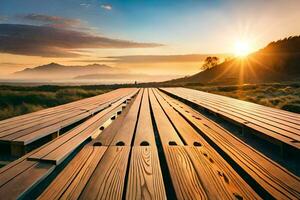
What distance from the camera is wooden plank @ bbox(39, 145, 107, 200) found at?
6.35 ft

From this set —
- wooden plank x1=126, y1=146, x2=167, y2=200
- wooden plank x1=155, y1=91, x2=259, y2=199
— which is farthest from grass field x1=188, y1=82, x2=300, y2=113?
wooden plank x1=126, y1=146, x2=167, y2=200

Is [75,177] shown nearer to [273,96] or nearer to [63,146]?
[63,146]

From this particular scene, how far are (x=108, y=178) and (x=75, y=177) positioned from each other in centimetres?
28

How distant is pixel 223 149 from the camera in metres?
3.24

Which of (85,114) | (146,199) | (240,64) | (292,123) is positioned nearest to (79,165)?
(146,199)

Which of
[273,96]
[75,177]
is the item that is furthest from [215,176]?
[273,96]

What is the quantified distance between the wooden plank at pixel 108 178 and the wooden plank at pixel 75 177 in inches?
2.1

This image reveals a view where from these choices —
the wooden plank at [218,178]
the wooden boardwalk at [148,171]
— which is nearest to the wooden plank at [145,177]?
the wooden boardwalk at [148,171]

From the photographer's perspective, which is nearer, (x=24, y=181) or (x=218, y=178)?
(x=24, y=181)

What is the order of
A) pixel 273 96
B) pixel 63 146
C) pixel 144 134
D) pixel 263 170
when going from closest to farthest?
pixel 263 170 < pixel 63 146 < pixel 144 134 < pixel 273 96

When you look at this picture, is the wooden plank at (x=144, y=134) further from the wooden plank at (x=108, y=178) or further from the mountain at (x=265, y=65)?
the mountain at (x=265, y=65)

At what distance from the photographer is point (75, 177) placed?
2.26m

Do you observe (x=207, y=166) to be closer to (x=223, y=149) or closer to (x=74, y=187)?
(x=223, y=149)

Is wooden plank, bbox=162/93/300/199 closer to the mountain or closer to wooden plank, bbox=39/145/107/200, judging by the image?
wooden plank, bbox=39/145/107/200
